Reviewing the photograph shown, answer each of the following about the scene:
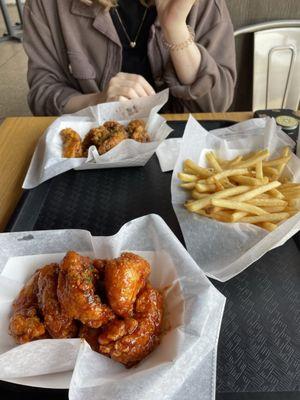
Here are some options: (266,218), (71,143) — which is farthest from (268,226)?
(71,143)

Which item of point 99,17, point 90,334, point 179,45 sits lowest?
point 90,334

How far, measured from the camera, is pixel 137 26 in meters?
1.67

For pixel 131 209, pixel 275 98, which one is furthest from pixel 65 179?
pixel 275 98

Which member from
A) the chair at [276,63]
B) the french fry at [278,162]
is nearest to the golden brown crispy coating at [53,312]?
the french fry at [278,162]

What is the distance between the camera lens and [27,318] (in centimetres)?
66

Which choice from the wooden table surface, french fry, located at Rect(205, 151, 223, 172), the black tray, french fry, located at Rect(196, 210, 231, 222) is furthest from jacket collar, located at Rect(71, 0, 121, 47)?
french fry, located at Rect(196, 210, 231, 222)

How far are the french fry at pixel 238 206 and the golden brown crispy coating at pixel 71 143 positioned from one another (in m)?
0.54

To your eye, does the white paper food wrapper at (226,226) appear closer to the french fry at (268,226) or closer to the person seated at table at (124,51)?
the french fry at (268,226)

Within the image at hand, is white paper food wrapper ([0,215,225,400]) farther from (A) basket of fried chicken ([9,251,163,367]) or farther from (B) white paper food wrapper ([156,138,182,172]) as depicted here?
(B) white paper food wrapper ([156,138,182,172])

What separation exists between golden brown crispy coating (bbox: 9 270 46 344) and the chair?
6.37ft

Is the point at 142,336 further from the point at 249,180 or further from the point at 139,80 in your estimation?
the point at 139,80

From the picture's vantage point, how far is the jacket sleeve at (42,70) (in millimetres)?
1579

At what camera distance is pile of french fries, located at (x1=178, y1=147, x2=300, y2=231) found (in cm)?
96

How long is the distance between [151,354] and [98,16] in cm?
142
